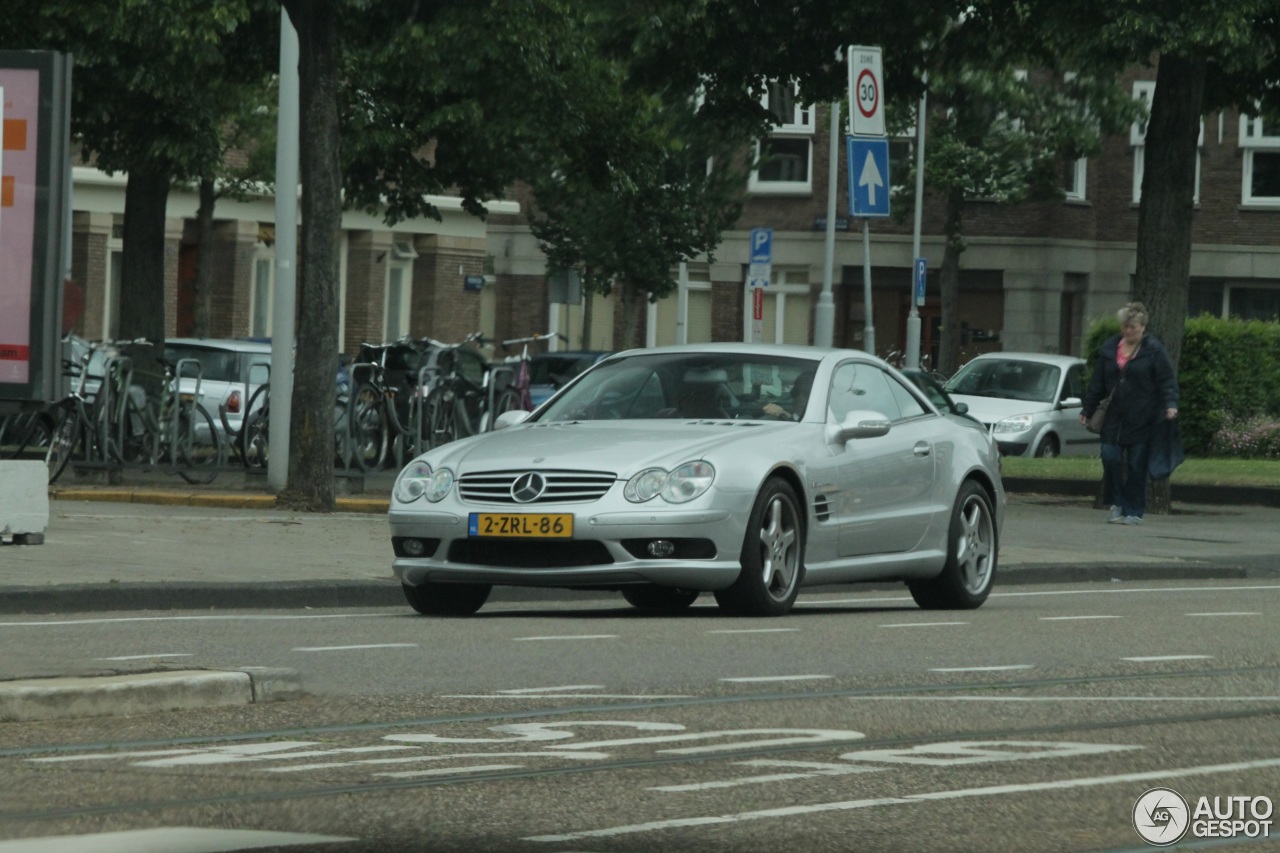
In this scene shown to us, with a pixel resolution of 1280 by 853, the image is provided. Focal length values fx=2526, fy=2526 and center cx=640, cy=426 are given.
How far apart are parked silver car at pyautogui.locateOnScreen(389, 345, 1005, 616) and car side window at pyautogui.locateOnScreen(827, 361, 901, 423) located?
0.02 metres

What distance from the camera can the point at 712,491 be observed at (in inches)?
467

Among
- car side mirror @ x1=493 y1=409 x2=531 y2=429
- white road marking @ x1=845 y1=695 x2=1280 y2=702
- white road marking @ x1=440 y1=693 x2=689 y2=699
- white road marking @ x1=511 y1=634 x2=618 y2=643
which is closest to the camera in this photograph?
white road marking @ x1=440 y1=693 x2=689 y2=699

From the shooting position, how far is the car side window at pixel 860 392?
1332 centimetres

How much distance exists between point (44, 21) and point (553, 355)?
13.4 meters

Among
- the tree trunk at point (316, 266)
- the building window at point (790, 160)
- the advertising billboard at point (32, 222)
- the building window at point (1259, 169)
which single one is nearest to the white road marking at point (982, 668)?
the advertising billboard at point (32, 222)

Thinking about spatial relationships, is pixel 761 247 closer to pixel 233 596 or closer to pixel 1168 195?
pixel 1168 195

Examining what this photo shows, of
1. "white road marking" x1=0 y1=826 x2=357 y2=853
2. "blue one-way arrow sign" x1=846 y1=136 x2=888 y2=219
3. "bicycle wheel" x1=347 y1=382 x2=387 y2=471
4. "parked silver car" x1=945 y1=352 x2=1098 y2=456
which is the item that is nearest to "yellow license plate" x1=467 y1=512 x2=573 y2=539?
"white road marking" x1=0 y1=826 x2=357 y2=853

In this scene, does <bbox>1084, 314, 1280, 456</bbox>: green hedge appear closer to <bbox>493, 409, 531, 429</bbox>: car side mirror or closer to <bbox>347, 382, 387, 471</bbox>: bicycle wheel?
<bbox>347, 382, 387, 471</bbox>: bicycle wheel

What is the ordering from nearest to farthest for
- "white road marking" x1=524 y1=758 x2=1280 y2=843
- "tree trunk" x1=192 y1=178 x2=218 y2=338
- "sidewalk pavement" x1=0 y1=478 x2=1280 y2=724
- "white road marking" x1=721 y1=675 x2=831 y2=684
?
"white road marking" x1=524 y1=758 x2=1280 y2=843
"sidewalk pavement" x1=0 y1=478 x2=1280 y2=724
"white road marking" x1=721 y1=675 x2=831 y2=684
"tree trunk" x1=192 y1=178 x2=218 y2=338

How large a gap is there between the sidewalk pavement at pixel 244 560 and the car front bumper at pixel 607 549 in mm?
1711

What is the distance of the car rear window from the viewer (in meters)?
29.1

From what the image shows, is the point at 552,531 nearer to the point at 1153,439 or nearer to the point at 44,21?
the point at 1153,439

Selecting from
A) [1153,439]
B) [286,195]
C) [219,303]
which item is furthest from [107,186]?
[1153,439]

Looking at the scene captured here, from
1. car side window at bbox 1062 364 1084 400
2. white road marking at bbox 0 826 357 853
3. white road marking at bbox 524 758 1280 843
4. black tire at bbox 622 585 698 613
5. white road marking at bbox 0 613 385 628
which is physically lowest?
white road marking at bbox 0 613 385 628
